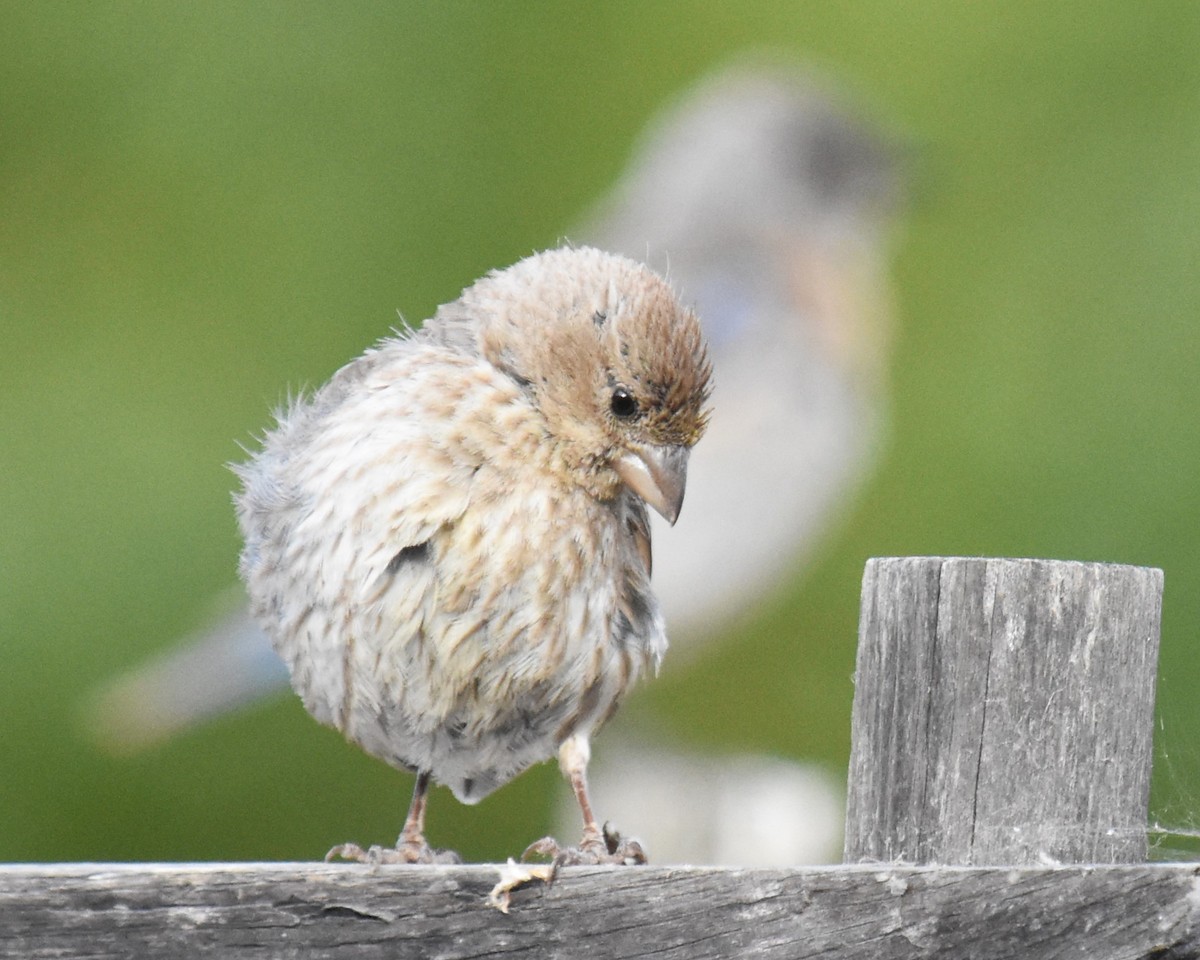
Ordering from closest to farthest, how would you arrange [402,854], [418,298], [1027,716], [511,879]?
[511,879], [1027,716], [402,854], [418,298]

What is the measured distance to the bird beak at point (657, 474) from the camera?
2.81m

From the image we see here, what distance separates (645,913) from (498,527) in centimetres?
87

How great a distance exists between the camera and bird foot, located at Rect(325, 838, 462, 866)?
2.57 m

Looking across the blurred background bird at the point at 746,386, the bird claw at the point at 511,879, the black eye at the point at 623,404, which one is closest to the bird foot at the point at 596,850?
the bird claw at the point at 511,879

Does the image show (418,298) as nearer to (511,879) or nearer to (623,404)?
(623,404)

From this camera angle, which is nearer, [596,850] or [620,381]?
[596,850]

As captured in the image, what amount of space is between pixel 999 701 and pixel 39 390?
431cm

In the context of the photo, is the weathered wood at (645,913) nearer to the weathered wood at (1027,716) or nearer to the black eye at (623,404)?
the weathered wood at (1027,716)

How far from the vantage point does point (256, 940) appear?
193 centimetres

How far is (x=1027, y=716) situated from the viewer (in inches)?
86.1

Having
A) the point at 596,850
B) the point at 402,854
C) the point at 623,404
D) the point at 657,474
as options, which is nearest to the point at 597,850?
the point at 596,850

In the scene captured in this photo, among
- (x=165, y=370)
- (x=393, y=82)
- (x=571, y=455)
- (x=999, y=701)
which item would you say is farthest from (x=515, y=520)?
(x=393, y=82)

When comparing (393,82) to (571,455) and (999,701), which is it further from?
(999,701)

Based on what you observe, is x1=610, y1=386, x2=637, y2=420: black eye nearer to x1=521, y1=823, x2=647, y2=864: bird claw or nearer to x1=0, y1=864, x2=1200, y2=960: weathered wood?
x1=521, y1=823, x2=647, y2=864: bird claw
